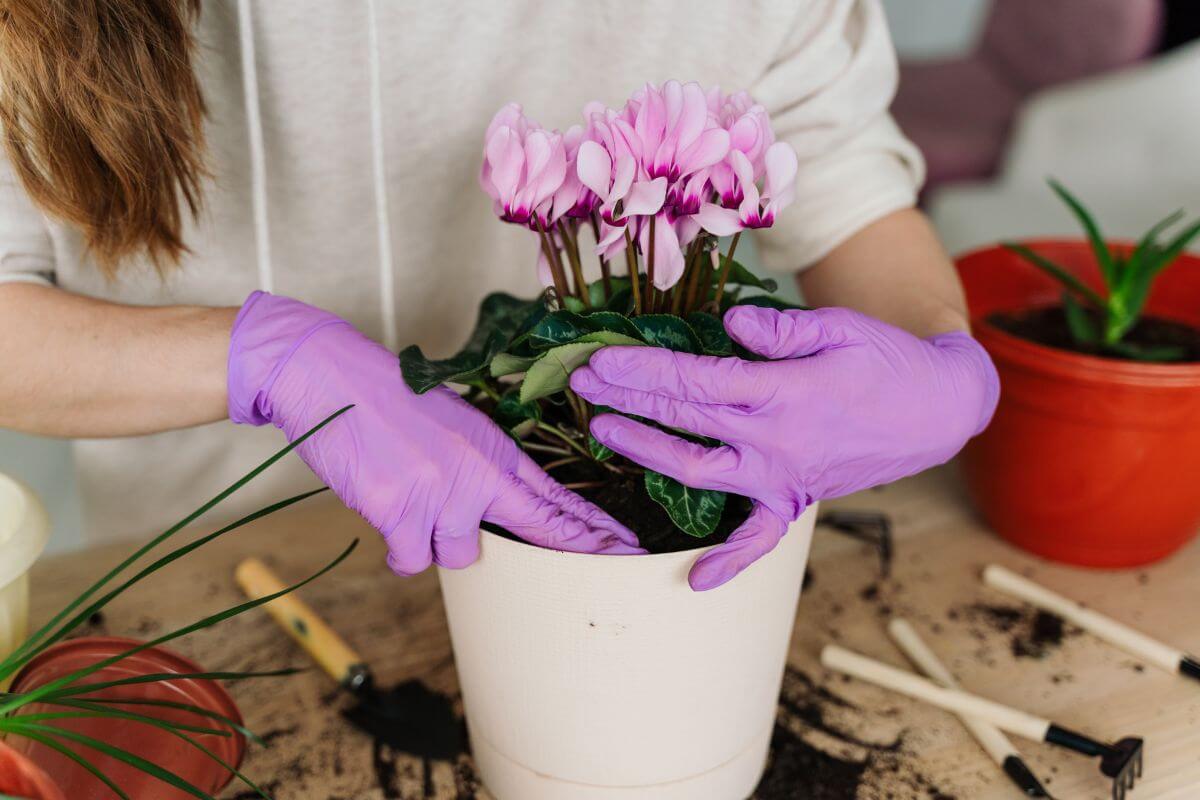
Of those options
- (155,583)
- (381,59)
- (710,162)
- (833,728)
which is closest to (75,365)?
(155,583)

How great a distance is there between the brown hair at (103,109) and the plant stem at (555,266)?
301 mm

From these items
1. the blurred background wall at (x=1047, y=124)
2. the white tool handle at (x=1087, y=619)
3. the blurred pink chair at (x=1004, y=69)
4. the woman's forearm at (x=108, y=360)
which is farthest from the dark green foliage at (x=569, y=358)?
the blurred pink chair at (x=1004, y=69)

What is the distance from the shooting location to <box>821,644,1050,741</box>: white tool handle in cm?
72

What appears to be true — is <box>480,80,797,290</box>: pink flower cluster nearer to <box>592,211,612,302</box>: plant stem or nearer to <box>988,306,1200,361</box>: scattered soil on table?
<box>592,211,612,302</box>: plant stem

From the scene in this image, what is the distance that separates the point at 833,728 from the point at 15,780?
548 millimetres

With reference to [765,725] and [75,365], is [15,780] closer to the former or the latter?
[75,365]

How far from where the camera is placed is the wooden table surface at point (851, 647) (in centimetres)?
71

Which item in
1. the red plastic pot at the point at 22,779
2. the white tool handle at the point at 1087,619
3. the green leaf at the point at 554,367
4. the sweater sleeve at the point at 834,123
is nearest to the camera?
the red plastic pot at the point at 22,779

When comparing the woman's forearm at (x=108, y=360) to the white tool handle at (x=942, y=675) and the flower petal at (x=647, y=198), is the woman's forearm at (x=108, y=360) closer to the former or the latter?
the flower petal at (x=647, y=198)

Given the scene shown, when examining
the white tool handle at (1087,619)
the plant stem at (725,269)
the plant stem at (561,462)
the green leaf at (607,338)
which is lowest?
the white tool handle at (1087,619)

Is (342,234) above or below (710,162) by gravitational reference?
below

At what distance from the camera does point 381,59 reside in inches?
34.3

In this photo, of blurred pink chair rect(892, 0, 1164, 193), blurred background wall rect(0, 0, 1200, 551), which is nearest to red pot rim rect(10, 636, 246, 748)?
blurred background wall rect(0, 0, 1200, 551)

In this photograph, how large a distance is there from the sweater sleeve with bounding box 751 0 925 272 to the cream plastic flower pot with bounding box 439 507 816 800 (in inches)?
14.5
